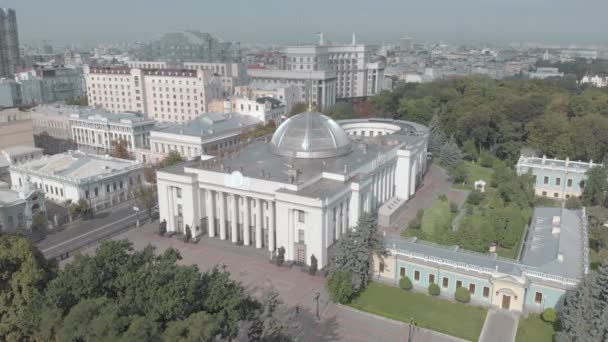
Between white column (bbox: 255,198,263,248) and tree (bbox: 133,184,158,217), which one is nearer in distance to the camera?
white column (bbox: 255,198,263,248)

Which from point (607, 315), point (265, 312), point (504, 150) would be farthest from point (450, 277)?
point (504, 150)

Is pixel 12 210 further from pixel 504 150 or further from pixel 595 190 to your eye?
pixel 504 150

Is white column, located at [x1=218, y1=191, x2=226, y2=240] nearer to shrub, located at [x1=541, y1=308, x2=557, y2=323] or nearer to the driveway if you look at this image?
the driveway

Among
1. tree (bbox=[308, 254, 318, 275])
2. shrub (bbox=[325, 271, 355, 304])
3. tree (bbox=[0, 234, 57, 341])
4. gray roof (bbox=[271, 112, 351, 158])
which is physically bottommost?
tree (bbox=[308, 254, 318, 275])

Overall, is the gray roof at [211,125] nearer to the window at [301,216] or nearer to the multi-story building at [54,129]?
the multi-story building at [54,129]

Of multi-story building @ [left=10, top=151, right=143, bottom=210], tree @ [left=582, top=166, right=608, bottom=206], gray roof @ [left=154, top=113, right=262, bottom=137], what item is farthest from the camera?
gray roof @ [left=154, top=113, right=262, bottom=137]

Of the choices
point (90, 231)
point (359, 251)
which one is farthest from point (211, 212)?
point (359, 251)

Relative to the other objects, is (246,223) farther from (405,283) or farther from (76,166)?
(76,166)

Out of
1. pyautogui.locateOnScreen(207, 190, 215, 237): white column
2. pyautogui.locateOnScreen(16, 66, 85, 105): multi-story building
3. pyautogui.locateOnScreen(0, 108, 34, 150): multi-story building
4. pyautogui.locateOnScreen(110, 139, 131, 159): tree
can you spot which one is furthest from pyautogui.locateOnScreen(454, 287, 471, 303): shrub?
pyautogui.locateOnScreen(16, 66, 85, 105): multi-story building
